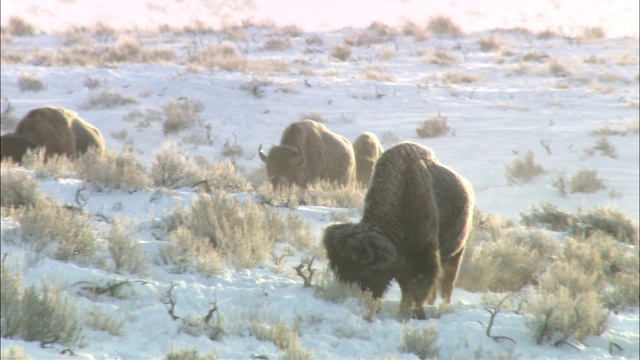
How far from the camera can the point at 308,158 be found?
42.2 feet

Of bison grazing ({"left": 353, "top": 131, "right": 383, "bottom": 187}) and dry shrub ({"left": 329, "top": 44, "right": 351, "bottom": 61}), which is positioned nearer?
bison grazing ({"left": 353, "top": 131, "right": 383, "bottom": 187})

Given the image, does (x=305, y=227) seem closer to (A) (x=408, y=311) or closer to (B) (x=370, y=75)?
(A) (x=408, y=311)

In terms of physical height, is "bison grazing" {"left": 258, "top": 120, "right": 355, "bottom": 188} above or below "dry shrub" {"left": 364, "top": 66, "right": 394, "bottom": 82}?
below

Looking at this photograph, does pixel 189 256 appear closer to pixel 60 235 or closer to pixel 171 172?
pixel 60 235

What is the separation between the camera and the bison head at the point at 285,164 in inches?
487

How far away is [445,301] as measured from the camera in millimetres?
6648

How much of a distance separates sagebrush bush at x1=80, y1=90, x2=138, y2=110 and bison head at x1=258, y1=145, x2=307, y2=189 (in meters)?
12.9

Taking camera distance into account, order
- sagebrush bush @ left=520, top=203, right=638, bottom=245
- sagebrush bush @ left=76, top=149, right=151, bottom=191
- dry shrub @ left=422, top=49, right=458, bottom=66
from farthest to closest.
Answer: dry shrub @ left=422, top=49, right=458, bottom=66 → sagebrush bush @ left=520, top=203, right=638, bottom=245 → sagebrush bush @ left=76, top=149, right=151, bottom=191

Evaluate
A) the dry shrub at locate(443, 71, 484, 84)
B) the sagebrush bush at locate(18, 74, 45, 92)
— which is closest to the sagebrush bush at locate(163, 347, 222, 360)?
the sagebrush bush at locate(18, 74, 45, 92)

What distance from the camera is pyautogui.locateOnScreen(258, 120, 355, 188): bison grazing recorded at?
40.7 feet

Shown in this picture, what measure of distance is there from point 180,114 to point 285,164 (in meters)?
10.2

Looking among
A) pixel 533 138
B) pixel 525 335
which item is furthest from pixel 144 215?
pixel 533 138

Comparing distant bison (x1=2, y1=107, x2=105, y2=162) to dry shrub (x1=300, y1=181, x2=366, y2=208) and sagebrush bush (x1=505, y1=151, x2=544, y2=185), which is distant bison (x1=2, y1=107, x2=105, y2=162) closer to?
dry shrub (x1=300, y1=181, x2=366, y2=208)

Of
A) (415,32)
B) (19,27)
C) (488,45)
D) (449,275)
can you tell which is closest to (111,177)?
(449,275)
